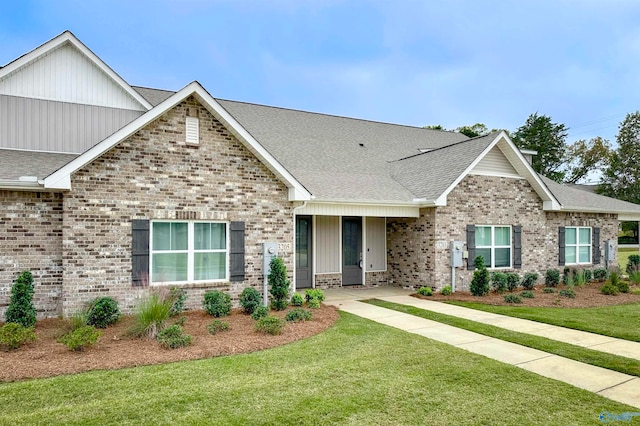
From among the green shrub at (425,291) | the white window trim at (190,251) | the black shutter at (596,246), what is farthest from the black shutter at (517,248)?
the white window trim at (190,251)

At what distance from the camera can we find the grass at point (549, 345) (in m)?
6.18

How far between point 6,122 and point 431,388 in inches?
438

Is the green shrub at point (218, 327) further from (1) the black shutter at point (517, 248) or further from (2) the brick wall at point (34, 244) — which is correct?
(1) the black shutter at point (517, 248)

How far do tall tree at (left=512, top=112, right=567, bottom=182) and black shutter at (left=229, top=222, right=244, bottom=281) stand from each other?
4389 centimetres

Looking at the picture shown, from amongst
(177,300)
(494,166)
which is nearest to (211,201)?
(177,300)

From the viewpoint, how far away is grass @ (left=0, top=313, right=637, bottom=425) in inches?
171

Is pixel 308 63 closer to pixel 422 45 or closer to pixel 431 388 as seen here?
pixel 422 45

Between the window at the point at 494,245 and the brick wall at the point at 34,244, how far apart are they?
1193 cm

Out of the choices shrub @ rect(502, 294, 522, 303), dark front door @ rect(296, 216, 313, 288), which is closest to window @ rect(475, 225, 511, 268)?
shrub @ rect(502, 294, 522, 303)

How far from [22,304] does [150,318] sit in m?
2.57

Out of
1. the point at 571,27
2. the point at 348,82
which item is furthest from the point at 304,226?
the point at 348,82

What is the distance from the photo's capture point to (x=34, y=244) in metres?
8.45

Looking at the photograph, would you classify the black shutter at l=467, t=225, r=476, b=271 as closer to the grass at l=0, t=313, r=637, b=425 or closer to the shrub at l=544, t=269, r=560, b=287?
the shrub at l=544, t=269, r=560, b=287

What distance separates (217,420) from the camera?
4234 mm
